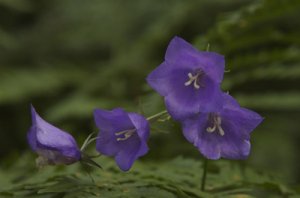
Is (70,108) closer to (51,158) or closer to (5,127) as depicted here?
(5,127)

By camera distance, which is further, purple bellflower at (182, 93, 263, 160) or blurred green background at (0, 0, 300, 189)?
blurred green background at (0, 0, 300, 189)

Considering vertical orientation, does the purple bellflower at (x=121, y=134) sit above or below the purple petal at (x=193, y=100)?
below

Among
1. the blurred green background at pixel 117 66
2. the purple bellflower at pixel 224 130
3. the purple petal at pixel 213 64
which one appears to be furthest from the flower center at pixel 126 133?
the blurred green background at pixel 117 66

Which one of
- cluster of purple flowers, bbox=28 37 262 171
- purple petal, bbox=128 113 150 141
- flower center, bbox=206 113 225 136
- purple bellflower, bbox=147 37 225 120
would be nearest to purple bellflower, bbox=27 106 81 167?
cluster of purple flowers, bbox=28 37 262 171

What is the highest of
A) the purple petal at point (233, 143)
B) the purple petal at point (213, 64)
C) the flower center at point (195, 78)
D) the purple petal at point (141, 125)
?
the purple petal at point (213, 64)

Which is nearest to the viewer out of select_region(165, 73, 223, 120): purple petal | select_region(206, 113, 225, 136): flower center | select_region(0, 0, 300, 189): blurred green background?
select_region(165, 73, 223, 120): purple petal

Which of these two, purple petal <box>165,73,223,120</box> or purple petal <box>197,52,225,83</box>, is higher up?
purple petal <box>197,52,225,83</box>

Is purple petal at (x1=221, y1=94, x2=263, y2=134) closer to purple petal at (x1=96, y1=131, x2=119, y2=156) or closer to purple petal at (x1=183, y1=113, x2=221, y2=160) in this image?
purple petal at (x1=183, y1=113, x2=221, y2=160)

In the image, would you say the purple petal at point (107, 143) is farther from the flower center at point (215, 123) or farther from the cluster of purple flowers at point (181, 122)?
the flower center at point (215, 123)
